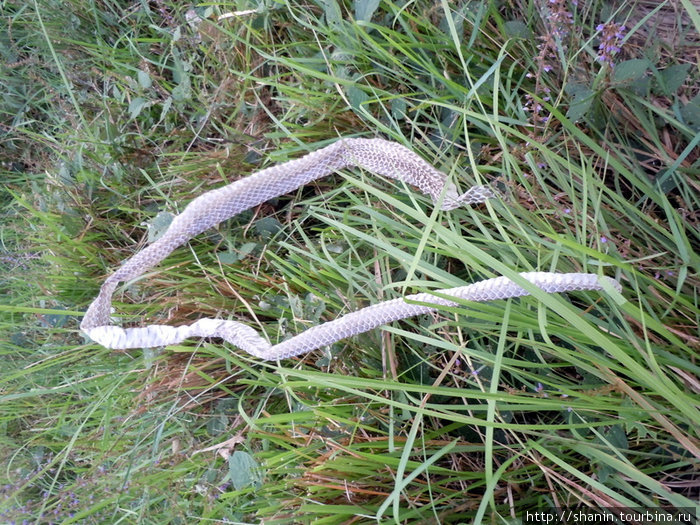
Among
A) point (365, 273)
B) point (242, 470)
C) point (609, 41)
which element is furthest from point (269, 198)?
point (609, 41)

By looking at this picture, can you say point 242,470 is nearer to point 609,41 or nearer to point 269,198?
point 269,198

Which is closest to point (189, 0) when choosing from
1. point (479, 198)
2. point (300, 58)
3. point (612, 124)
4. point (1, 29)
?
point (300, 58)

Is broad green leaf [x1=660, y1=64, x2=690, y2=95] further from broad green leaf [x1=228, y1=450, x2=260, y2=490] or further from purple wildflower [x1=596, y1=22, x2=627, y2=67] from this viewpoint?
broad green leaf [x1=228, y1=450, x2=260, y2=490]

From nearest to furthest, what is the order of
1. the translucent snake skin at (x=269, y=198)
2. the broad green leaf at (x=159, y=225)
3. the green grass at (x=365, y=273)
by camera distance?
the green grass at (x=365, y=273), the translucent snake skin at (x=269, y=198), the broad green leaf at (x=159, y=225)

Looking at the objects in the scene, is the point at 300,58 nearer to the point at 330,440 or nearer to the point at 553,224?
the point at 553,224

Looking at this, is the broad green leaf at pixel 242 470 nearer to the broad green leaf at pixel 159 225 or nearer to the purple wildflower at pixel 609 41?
the broad green leaf at pixel 159 225

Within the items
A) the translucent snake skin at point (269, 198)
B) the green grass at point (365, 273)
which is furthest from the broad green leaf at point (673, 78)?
the translucent snake skin at point (269, 198)
